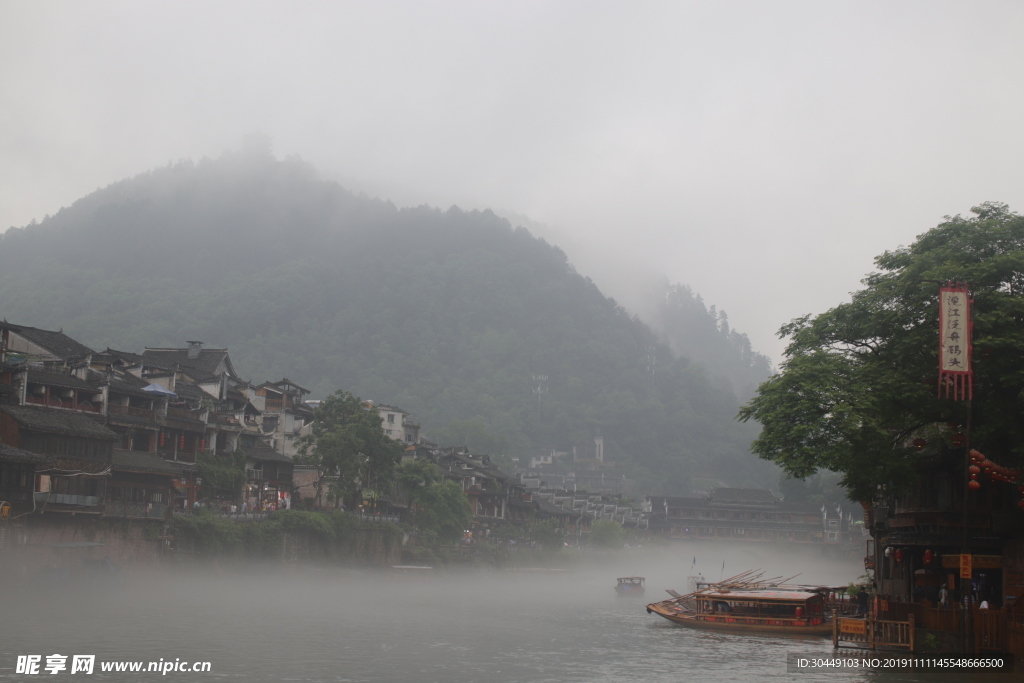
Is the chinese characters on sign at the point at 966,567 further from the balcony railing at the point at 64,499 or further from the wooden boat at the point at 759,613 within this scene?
the balcony railing at the point at 64,499

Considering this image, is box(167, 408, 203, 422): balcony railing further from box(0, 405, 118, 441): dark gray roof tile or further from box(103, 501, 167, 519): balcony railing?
box(103, 501, 167, 519): balcony railing

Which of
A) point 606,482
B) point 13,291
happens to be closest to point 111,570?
point 606,482

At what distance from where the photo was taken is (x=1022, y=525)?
34875 mm

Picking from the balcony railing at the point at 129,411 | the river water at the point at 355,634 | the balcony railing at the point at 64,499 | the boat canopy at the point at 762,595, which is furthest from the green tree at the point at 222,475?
the boat canopy at the point at 762,595

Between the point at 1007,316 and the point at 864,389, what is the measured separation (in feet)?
16.6

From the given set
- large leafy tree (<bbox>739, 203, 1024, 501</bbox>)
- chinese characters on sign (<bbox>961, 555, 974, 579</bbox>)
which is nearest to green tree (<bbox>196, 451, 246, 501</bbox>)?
large leafy tree (<bbox>739, 203, 1024, 501</bbox>)

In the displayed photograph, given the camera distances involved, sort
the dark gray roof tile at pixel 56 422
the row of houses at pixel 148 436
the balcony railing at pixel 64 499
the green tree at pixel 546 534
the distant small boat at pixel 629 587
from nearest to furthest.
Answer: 1. the balcony railing at pixel 64 499
2. the dark gray roof tile at pixel 56 422
3. the row of houses at pixel 148 436
4. the distant small boat at pixel 629 587
5. the green tree at pixel 546 534

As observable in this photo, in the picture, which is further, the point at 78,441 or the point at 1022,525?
the point at 78,441

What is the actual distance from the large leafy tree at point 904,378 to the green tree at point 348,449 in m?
41.4

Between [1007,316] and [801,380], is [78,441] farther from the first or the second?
[1007,316]

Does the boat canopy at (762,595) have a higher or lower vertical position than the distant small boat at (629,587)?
higher

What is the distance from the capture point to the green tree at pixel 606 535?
123750 mm
